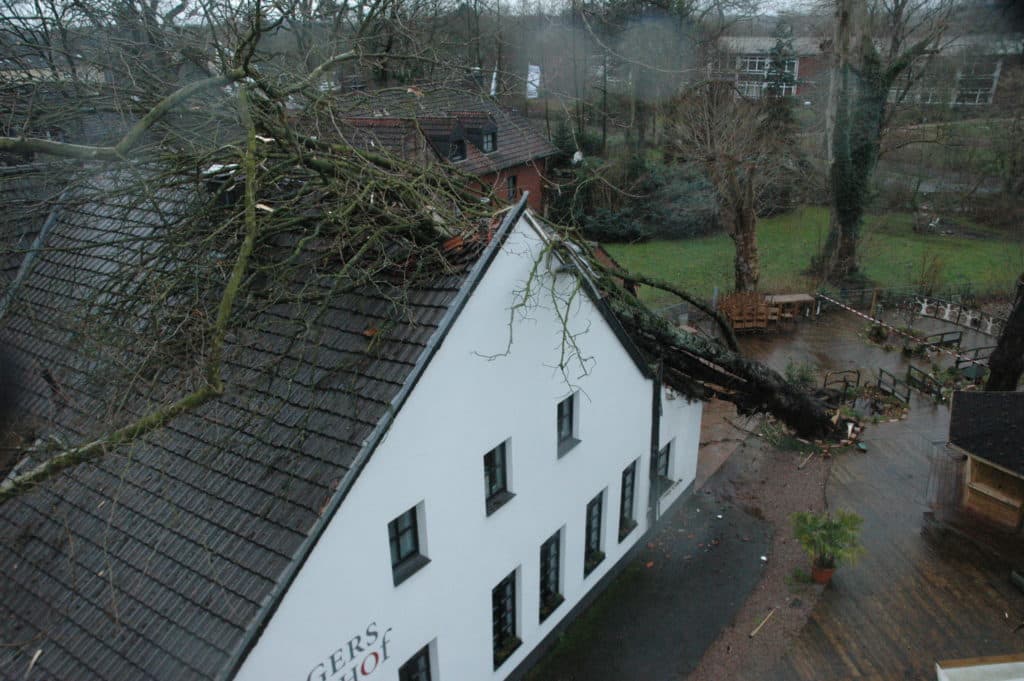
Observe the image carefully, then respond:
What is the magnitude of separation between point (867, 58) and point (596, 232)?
1244 centimetres

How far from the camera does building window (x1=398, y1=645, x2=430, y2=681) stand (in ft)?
25.7

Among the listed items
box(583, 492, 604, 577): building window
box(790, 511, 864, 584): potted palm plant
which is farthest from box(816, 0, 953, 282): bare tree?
box(583, 492, 604, 577): building window

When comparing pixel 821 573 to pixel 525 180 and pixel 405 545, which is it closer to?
pixel 405 545

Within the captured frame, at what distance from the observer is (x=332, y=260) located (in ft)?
26.8

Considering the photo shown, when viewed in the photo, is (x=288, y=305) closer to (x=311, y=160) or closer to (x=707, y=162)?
(x=311, y=160)

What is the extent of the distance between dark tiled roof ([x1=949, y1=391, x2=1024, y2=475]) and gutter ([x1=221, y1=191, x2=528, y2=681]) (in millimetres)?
10579

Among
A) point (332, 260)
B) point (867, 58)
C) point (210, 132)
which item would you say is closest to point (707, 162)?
point (867, 58)

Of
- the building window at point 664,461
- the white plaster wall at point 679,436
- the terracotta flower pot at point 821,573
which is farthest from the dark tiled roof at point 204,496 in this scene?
the terracotta flower pot at point 821,573

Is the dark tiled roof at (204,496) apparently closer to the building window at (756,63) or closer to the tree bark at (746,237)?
the tree bark at (746,237)

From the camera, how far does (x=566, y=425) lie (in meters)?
9.93

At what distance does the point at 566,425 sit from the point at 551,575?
2.42m

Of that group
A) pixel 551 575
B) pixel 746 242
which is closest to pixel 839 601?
pixel 551 575

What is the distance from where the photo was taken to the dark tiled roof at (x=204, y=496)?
226 inches

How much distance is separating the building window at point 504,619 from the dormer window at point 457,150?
1617cm
